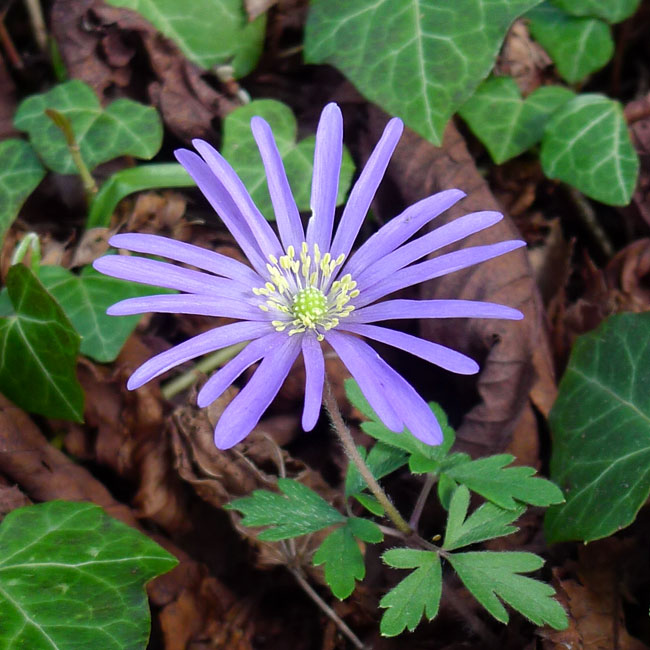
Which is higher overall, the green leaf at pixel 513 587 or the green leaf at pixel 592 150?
the green leaf at pixel 592 150

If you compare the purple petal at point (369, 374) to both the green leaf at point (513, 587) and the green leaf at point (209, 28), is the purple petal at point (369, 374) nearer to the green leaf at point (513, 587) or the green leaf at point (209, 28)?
the green leaf at point (513, 587)

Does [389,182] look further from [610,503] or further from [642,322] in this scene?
[610,503]

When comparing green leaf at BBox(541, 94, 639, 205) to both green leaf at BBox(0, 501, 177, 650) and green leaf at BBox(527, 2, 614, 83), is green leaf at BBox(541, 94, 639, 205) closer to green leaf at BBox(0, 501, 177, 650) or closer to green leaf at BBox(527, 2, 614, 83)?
green leaf at BBox(527, 2, 614, 83)

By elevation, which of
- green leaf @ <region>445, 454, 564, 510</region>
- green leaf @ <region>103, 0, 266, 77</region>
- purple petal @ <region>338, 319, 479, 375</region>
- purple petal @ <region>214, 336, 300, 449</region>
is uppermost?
green leaf @ <region>103, 0, 266, 77</region>

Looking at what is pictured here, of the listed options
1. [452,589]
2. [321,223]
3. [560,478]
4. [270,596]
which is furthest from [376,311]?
[270,596]

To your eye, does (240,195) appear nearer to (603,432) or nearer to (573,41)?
(603,432)

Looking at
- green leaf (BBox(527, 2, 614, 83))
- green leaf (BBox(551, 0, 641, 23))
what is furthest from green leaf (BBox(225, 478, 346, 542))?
green leaf (BBox(551, 0, 641, 23))

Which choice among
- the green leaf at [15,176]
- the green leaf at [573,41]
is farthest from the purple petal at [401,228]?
the green leaf at [573,41]
